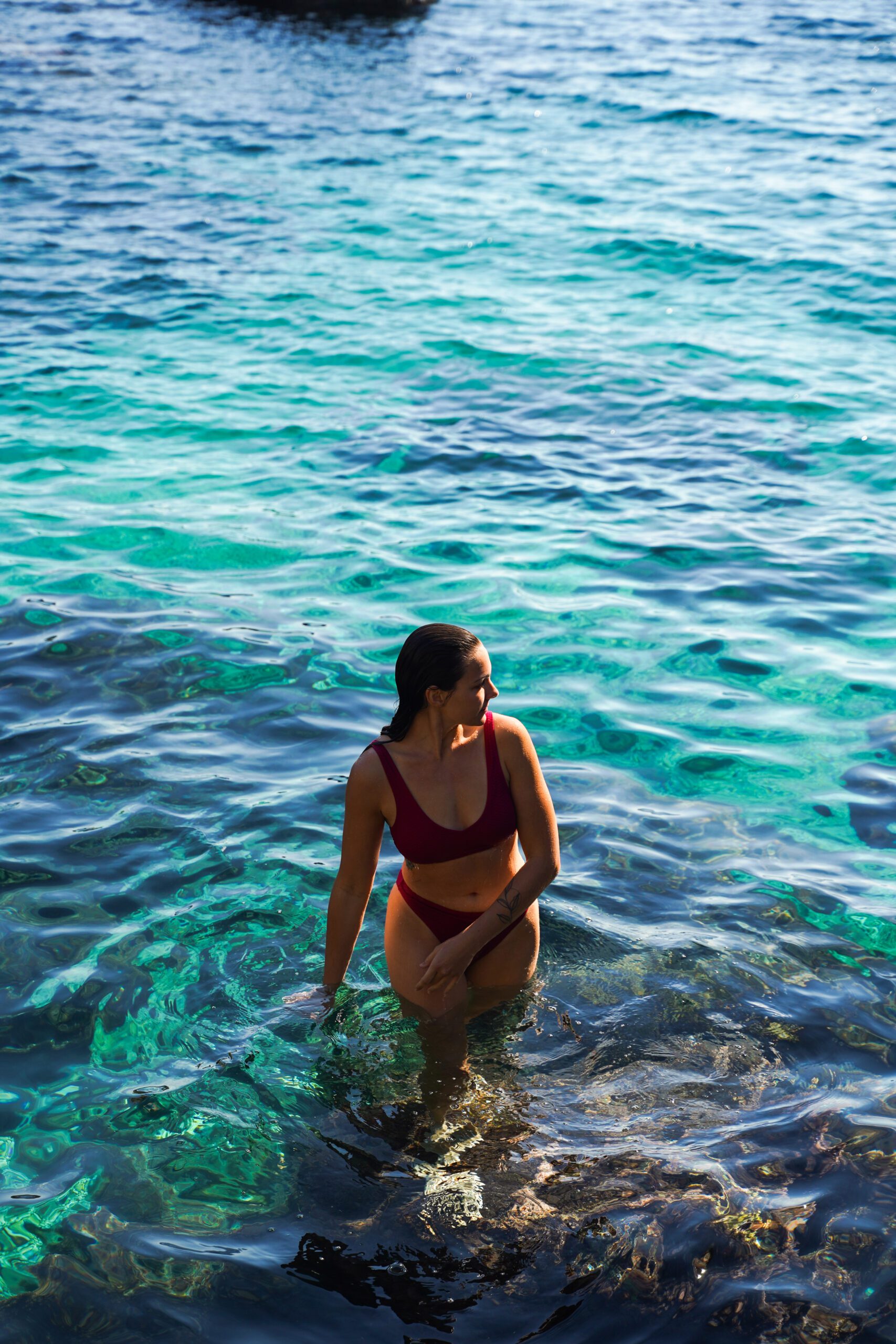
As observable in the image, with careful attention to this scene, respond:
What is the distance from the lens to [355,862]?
177 inches

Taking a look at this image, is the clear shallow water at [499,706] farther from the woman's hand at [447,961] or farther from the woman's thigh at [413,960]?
the woman's hand at [447,961]

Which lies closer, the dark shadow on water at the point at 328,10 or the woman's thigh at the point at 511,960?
the woman's thigh at the point at 511,960

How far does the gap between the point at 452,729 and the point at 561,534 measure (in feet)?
19.1

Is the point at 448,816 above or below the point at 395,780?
below

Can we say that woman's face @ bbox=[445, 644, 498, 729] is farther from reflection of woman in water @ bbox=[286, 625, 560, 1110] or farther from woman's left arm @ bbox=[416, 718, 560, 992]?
woman's left arm @ bbox=[416, 718, 560, 992]

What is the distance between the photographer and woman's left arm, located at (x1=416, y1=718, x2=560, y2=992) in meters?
4.36

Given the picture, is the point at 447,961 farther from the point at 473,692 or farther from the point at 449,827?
the point at 473,692

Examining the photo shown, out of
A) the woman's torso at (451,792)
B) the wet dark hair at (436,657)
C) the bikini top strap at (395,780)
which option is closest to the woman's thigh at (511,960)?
the woman's torso at (451,792)

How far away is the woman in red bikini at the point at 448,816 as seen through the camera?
4.18m

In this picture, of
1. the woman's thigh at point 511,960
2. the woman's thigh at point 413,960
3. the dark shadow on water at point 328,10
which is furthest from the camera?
the dark shadow on water at point 328,10

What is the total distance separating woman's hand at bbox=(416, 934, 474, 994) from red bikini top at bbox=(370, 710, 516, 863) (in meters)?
0.34

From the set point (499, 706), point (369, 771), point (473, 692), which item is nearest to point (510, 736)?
point (473, 692)

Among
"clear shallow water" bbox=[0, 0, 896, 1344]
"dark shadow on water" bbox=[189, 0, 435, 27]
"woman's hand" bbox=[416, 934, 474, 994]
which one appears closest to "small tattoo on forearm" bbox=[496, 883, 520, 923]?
"woman's hand" bbox=[416, 934, 474, 994]

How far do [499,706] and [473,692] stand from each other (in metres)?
3.69
